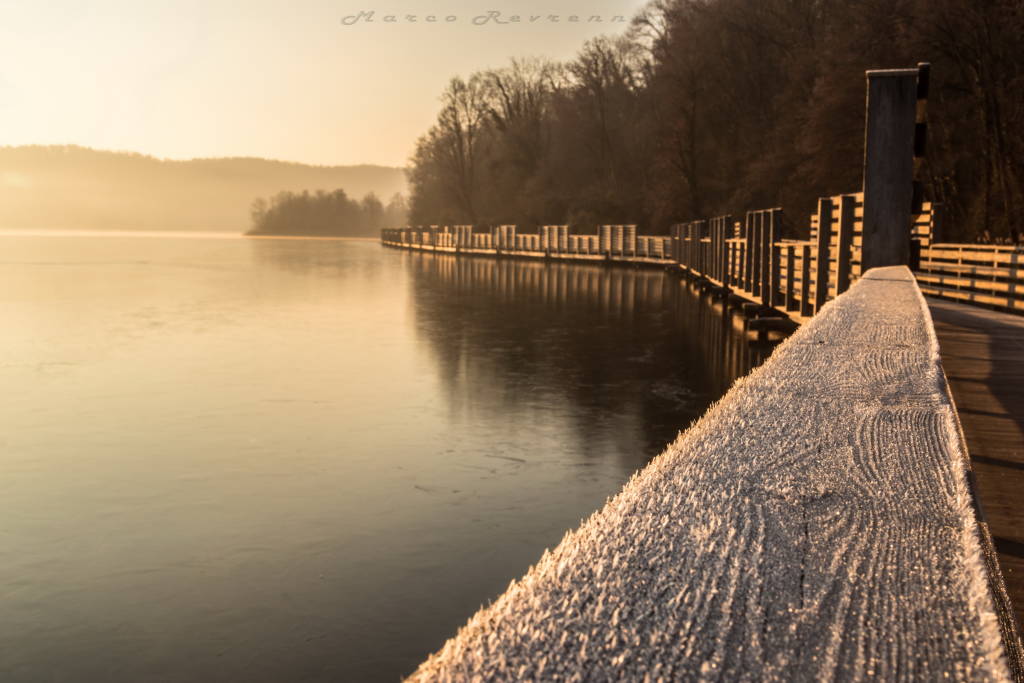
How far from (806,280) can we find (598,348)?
3.33 metres

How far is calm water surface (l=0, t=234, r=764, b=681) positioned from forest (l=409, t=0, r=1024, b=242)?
17.6 metres

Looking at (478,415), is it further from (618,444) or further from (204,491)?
(204,491)

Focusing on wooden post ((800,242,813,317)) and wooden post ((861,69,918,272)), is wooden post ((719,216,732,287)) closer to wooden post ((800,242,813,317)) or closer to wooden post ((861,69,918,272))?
wooden post ((800,242,813,317))

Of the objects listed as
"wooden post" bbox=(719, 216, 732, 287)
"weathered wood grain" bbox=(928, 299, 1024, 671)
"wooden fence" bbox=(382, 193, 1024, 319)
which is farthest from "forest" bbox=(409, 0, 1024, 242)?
"weathered wood grain" bbox=(928, 299, 1024, 671)

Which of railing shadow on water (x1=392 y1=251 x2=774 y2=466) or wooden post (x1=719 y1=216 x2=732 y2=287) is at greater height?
wooden post (x1=719 y1=216 x2=732 y2=287)

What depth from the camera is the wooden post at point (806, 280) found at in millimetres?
13664

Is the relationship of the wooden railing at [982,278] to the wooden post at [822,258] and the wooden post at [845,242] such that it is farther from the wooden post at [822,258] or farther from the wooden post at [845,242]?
the wooden post at [845,242]

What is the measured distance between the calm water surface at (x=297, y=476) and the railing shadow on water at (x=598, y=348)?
81 millimetres

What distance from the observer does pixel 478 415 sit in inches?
385

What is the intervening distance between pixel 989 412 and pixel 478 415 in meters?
5.43

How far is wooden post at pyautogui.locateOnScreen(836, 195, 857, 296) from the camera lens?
38.2ft

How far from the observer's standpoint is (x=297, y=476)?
7.42 m

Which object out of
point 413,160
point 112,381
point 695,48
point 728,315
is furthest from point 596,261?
point 413,160

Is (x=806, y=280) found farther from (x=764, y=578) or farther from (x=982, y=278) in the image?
(x=764, y=578)
